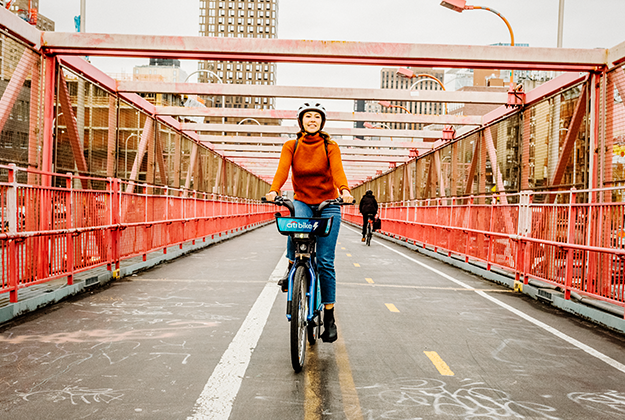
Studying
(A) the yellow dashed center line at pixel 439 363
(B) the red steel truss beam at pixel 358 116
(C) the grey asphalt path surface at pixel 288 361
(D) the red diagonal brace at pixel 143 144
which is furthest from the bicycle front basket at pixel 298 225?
(B) the red steel truss beam at pixel 358 116

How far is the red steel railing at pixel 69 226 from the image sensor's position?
6.60 meters

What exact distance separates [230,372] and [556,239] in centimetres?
629

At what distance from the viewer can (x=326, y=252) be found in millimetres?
4898

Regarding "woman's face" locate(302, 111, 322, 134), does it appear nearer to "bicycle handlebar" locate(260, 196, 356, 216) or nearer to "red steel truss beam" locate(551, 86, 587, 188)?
"bicycle handlebar" locate(260, 196, 356, 216)

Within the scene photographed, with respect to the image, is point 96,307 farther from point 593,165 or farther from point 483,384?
point 593,165

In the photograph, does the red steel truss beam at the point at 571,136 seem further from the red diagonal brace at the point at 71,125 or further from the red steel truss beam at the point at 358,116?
the red diagonal brace at the point at 71,125

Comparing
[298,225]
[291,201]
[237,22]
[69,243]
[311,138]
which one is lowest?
[69,243]

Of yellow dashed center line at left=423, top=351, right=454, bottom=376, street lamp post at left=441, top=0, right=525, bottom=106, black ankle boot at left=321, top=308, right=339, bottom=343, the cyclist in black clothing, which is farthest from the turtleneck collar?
the cyclist in black clothing

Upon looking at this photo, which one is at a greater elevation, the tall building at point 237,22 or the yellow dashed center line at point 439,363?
the tall building at point 237,22

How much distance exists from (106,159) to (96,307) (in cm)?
673

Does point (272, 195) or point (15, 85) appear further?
point (15, 85)

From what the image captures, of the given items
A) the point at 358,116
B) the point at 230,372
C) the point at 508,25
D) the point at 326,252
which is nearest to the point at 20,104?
the point at 326,252

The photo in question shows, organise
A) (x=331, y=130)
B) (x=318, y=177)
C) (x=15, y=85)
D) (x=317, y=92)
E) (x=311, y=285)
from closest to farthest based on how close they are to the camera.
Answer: (x=311, y=285) → (x=318, y=177) → (x=15, y=85) → (x=317, y=92) → (x=331, y=130)

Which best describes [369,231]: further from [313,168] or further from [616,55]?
[313,168]
